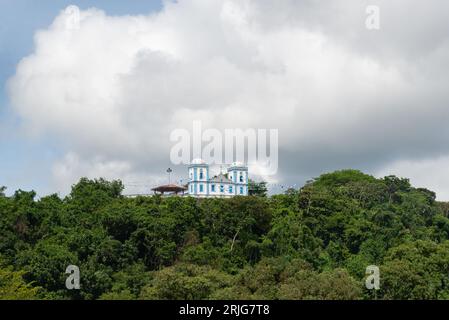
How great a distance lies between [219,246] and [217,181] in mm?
17015

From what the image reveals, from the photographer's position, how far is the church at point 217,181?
53.2 m

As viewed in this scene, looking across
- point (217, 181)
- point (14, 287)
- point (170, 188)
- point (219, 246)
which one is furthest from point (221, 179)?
point (14, 287)

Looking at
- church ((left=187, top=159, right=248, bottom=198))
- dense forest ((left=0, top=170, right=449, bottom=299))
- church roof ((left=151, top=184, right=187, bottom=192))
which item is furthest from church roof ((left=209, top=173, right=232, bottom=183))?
dense forest ((left=0, top=170, right=449, bottom=299))

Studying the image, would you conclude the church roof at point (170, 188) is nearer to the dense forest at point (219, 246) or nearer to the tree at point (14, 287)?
the dense forest at point (219, 246)

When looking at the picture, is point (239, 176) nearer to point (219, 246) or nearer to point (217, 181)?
point (217, 181)

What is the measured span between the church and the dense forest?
10.3 metres

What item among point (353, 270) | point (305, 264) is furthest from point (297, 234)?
point (305, 264)

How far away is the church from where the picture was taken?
5322 cm

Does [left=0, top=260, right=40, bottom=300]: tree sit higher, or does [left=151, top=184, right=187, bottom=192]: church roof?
[left=151, top=184, right=187, bottom=192]: church roof

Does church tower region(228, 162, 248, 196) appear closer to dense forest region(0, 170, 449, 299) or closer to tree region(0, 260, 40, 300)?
dense forest region(0, 170, 449, 299)

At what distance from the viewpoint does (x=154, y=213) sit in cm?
3791

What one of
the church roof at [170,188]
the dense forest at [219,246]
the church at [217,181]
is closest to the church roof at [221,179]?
the church at [217,181]

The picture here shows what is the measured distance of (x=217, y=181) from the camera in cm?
5428
